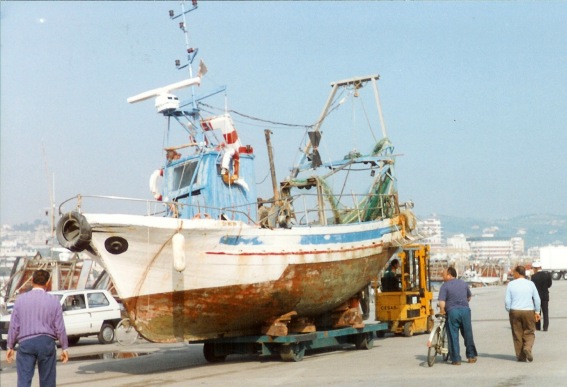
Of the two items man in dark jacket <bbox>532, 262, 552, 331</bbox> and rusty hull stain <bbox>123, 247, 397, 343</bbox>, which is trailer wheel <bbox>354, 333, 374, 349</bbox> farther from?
man in dark jacket <bbox>532, 262, 552, 331</bbox>

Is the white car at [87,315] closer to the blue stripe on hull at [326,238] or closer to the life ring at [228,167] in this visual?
the life ring at [228,167]

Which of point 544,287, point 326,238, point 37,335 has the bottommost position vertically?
point 37,335

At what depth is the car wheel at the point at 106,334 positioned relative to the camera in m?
22.5

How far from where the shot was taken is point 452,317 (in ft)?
44.1

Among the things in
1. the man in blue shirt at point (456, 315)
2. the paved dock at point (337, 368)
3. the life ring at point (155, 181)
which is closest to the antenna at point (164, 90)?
the life ring at point (155, 181)

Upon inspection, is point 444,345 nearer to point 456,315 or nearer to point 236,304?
point 456,315

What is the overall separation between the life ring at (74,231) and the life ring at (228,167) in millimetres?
7169

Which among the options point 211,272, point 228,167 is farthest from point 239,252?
point 228,167

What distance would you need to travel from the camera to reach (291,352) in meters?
15.0

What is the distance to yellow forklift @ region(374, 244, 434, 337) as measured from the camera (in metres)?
19.6

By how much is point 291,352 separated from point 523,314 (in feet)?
14.4

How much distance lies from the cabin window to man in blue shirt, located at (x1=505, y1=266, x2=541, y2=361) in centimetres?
924

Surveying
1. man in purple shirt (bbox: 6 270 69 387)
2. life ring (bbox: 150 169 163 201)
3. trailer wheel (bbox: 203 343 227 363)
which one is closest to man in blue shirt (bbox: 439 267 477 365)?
trailer wheel (bbox: 203 343 227 363)

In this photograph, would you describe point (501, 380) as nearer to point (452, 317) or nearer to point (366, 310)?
point (452, 317)
